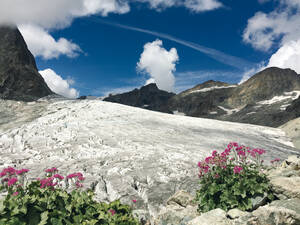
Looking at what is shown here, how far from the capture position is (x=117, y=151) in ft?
48.1

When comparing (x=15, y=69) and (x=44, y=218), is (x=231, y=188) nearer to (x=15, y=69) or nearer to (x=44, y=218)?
(x=44, y=218)

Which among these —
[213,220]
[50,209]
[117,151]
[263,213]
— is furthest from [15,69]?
[263,213]

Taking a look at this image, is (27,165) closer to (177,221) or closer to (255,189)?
(177,221)

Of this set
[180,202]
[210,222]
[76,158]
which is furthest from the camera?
[76,158]

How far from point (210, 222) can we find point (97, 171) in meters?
7.56

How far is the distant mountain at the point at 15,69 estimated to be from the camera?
194 ft

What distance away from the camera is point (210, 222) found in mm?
5605

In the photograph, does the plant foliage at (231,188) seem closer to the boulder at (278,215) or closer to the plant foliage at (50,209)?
the boulder at (278,215)

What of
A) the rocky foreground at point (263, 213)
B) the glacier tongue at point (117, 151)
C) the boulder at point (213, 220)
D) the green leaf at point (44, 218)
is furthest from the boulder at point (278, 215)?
the green leaf at point (44, 218)

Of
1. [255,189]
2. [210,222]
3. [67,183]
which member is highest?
[255,189]

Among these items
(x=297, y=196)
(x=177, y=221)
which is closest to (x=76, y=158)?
(x=177, y=221)

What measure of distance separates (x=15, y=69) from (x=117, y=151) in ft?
239

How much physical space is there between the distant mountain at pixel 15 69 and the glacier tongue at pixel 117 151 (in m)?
38.5

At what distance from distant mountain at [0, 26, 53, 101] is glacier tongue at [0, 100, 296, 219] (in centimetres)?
3849
